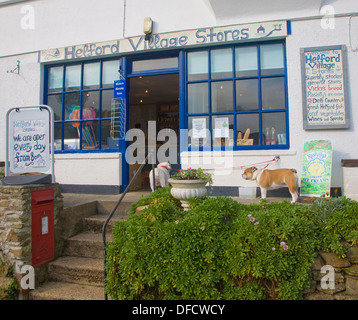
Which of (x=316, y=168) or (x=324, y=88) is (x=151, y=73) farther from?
(x=316, y=168)

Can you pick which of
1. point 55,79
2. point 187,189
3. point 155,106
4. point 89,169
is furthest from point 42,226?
point 155,106

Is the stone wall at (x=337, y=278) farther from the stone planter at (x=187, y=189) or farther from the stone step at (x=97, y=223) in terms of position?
the stone step at (x=97, y=223)

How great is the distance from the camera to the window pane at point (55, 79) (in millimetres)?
6395

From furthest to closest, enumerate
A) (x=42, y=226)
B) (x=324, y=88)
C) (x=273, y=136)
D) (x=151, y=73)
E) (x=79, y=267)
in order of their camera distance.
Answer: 1. (x=151, y=73)
2. (x=273, y=136)
3. (x=324, y=88)
4. (x=42, y=226)
5. (x=79, y=267)

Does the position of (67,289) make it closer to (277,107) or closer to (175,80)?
(277,107)

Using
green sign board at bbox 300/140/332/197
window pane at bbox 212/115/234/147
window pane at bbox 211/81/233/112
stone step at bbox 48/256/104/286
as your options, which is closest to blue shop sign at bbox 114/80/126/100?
window pane at bbox 211/81/233/112

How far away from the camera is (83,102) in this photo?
20.3ft

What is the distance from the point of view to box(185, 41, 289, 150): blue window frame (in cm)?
520

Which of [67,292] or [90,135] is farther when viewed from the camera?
[90,135]

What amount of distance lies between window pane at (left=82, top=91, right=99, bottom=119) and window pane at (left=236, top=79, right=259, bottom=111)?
3189 millimetres

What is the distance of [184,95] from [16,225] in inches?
151

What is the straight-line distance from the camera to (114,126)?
5871 mm

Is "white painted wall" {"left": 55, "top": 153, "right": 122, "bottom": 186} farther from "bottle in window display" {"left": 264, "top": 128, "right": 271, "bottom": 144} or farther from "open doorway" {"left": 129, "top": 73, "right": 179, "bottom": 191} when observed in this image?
"bottle in window display" {"left": 264, "top": 128, "right": 271, "bottom": 144}

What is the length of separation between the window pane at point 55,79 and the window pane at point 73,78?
20 centimetres
